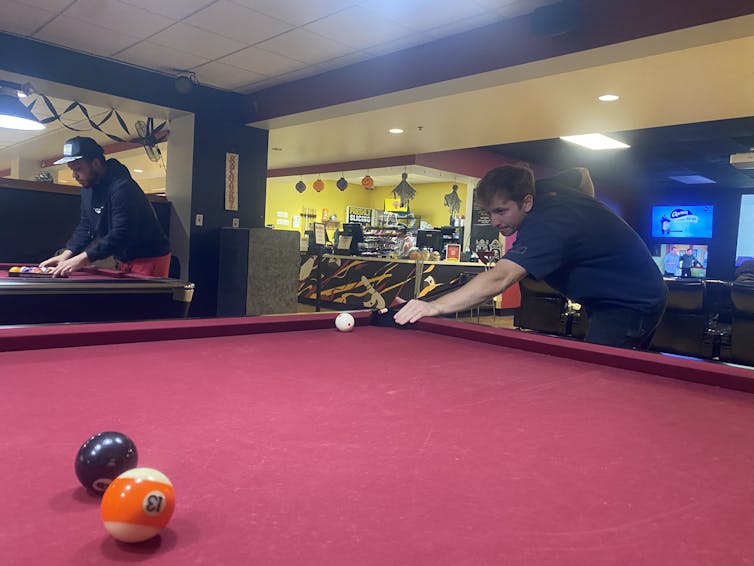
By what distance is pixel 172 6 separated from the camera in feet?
13.1

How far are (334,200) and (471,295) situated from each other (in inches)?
509

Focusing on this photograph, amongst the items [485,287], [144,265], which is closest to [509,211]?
[485,287]

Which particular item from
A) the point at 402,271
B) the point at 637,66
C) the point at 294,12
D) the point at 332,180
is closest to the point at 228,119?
the point at 294,12

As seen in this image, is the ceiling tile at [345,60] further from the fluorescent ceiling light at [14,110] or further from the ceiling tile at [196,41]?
the fluorescent ceiling light at [14,110]

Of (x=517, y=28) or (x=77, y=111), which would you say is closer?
(x=517, y=28)

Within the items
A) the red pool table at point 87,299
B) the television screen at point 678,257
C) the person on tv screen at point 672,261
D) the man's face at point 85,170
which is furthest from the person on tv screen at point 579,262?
the person on tv screen at point 672,261

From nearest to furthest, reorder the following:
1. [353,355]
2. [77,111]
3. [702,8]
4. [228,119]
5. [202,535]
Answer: [202,535]
[353,355]
[702,8]
[228,119]
[77,111]

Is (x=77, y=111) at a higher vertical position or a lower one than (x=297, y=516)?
higher

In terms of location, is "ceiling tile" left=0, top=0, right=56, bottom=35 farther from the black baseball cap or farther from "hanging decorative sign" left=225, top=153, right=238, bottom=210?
"hanging decorative sign" left=225, top=153, right=238, bottom=210

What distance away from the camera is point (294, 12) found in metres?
4.01

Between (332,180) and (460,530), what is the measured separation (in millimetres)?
14091

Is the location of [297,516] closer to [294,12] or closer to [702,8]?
[702,8]

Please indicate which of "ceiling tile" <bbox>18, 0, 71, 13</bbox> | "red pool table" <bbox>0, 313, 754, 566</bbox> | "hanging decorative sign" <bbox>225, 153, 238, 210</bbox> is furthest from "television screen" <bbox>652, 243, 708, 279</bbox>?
"red pool table" <bbox>0, 313, 754, 566</bbox>

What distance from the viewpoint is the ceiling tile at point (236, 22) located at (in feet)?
13.2
